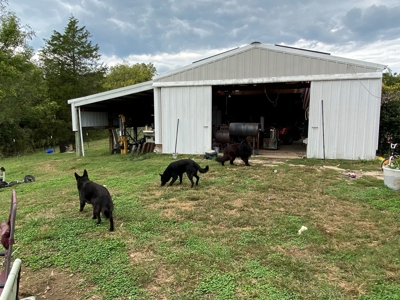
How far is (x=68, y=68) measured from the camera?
2358 cm

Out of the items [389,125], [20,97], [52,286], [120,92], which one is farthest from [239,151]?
[20,97]

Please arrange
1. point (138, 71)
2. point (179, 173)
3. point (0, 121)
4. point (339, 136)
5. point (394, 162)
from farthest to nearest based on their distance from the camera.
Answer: point (138, 71) → point (0, 121) → point (339, 136) → point (179, 173) → point (394, 162)

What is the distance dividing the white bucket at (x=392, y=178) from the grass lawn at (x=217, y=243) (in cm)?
12

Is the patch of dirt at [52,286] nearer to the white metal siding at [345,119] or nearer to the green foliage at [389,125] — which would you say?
the white metal siding at [345,119]

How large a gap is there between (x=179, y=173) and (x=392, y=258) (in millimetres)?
3687

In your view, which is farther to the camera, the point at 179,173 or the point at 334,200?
the point at 179,173

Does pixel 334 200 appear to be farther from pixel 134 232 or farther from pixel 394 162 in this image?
pixel 134 232

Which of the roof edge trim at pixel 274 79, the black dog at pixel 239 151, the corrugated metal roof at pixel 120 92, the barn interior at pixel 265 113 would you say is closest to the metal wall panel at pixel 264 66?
the roof edge trim at pixel 274 79

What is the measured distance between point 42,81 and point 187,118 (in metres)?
16.6

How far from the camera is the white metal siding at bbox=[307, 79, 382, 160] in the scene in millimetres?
7984

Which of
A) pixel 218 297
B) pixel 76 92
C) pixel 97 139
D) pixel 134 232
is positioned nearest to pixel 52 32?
pixel 76 92

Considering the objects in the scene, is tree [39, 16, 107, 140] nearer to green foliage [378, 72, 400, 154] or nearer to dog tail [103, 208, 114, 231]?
dog tail [103, 208, 114, 231]

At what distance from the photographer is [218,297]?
2.09 meters

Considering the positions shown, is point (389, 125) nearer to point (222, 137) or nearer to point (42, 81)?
point (222, 137)
